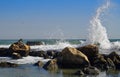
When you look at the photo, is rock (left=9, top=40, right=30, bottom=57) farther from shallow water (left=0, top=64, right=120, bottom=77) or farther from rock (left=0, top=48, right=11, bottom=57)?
shallow water (left=0, top=64, right=120, bottom=77)

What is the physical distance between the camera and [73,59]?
32.8 m

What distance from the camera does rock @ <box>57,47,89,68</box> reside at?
3256 cm

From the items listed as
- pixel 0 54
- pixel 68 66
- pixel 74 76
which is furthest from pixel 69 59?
pixel 0 54

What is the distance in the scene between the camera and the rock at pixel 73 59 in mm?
32562

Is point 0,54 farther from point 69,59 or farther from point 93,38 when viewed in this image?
point 93,38

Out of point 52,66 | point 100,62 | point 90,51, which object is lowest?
point 52,66

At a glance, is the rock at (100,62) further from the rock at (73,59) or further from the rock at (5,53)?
the rock at (5,53)

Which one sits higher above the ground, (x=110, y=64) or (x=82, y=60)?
(x=82, y=60)

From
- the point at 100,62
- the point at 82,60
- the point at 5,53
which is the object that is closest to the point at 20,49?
the point at 5,53

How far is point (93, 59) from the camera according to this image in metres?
34.4

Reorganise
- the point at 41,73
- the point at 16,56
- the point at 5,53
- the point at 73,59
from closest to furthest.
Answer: the point at 41,73, the point at 73,59, the point at 16,56, the point at 5,53

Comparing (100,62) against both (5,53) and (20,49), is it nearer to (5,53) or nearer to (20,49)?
(20,49)

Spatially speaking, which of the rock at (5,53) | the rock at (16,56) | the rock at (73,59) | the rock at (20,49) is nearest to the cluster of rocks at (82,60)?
the rock at (73,59)

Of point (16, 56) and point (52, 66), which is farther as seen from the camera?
point (16, 56)
